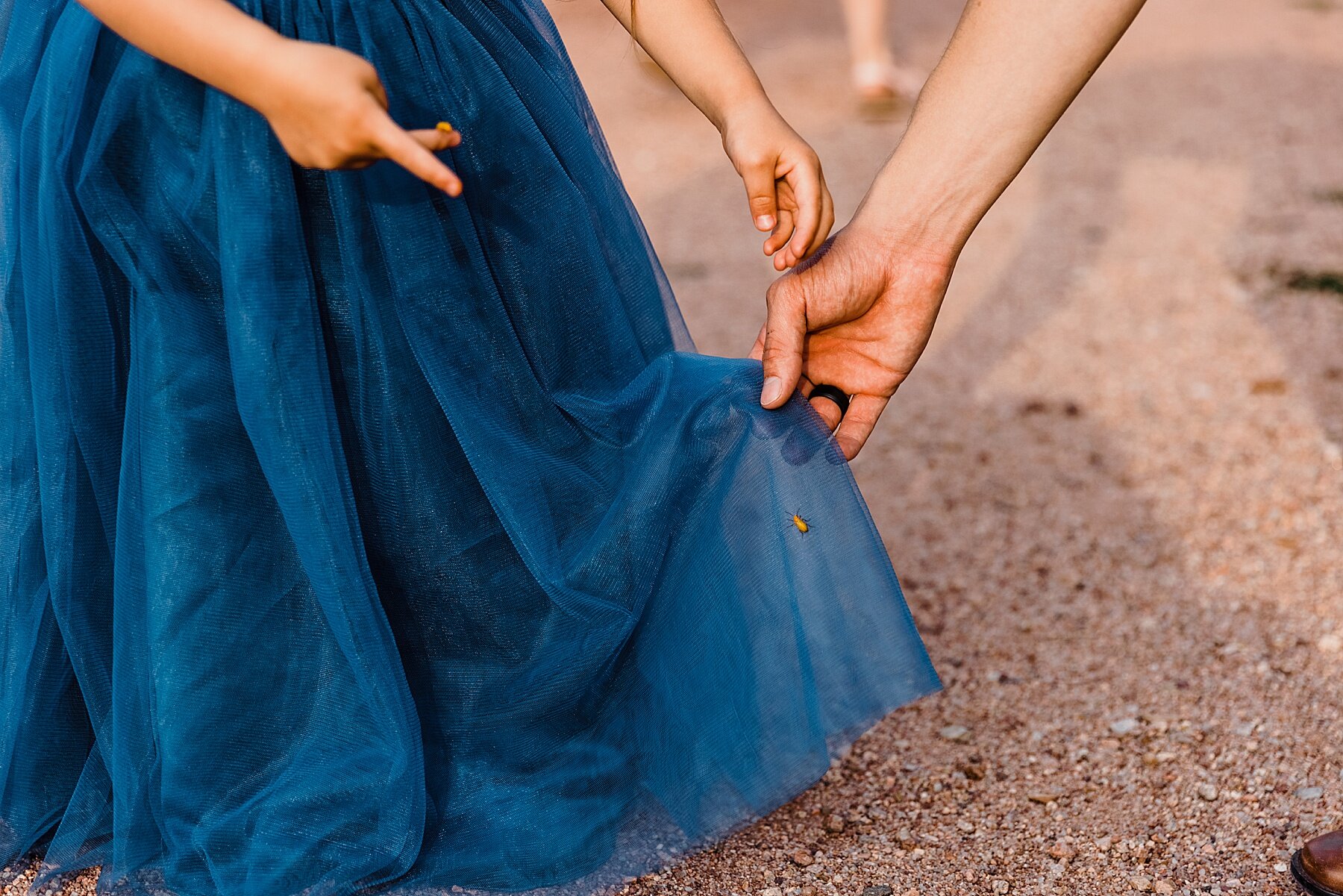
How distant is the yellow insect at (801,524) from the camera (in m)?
1.46

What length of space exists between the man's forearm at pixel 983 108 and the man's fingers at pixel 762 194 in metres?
0.18

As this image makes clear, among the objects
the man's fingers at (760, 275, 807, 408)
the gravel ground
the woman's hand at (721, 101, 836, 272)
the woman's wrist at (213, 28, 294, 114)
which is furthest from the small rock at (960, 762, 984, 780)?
the woman's wrist at (213, 28, 294, 114)

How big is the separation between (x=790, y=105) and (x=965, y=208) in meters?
4.15

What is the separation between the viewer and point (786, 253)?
1554 mm

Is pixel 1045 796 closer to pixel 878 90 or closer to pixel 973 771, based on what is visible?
pixel 973 771

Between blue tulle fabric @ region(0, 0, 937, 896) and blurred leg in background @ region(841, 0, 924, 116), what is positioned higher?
blurred leg in background @ region(841, 0, 924, 116)

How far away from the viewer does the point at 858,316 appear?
1.72m

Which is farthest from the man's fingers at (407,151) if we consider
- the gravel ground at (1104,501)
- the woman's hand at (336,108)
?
the gravel ground at (1104,501)

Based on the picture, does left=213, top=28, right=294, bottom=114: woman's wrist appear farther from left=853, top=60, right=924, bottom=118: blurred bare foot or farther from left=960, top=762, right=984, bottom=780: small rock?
left=853, top=60, right=924, bottom=118: blurred bare foot

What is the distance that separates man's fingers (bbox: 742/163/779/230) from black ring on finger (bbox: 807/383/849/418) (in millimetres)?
251

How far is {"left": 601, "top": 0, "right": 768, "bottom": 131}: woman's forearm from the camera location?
155 cm

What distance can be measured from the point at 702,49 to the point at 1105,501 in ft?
5.25

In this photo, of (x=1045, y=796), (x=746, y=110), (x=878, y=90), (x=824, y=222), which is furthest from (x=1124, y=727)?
(x=878, y=90)

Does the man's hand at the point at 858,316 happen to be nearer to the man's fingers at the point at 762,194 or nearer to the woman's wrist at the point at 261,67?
the man's fingers at the point at 762,194
